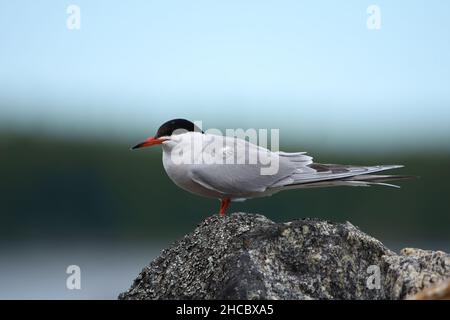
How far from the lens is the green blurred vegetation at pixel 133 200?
101ft

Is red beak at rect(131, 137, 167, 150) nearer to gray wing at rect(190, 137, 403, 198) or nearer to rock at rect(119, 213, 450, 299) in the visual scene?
gray wing at rect(190, 137, 403, 198)

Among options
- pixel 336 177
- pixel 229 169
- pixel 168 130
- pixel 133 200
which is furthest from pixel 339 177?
pixel 133 200

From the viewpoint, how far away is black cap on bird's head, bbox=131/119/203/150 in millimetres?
7004

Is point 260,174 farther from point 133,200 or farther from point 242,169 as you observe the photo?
point 133,200

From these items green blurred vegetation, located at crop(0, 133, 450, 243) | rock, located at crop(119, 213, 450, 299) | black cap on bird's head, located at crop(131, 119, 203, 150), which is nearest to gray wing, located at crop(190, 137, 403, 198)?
black cap on bird's head, located at crop(131, 119, 203, 150)

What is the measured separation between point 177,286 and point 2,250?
1232 inches

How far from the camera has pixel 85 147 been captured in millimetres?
36000

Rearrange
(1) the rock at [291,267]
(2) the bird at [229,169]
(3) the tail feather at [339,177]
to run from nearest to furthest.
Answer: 1. (1) the rock at [291,267]
2. (3) the tail feather at [339,177]
3. (2) the bird at [229,169]

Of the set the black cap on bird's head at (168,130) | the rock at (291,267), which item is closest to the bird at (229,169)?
the black cap on bird's head at (168,130)

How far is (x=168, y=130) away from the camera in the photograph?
7086mm

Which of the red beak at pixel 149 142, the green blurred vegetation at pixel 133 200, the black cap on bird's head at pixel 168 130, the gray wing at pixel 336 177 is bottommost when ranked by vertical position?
the green blurred vegetation at pixel 133 200

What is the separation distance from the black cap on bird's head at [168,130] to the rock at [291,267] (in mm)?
1898

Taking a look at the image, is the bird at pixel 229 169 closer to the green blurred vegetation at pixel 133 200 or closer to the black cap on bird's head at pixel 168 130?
the black cap on bird's head at pixel 168 130

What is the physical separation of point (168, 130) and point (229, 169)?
25.9 inches
